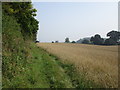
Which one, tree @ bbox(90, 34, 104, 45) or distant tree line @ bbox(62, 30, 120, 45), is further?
tree @ bbox(90, 34, 104, 45)

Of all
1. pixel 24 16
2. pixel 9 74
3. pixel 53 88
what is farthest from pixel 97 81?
pixel 24 16

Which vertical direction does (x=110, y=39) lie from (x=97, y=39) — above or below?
below

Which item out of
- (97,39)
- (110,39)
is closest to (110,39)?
(110,39)

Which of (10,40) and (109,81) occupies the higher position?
(10,40)

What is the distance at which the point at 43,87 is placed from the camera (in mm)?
6277

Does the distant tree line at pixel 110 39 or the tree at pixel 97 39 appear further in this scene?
the tree at pixel 97 39

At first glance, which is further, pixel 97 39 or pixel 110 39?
pixel 97 39

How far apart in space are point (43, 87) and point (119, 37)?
322ft

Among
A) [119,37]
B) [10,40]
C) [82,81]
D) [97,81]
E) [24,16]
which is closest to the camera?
[97,81]

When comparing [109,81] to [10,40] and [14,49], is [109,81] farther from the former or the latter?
[10,40]

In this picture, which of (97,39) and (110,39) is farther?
(97,39)

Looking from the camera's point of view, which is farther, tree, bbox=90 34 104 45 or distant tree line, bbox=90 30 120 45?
tree, bbox=90 34 104 45

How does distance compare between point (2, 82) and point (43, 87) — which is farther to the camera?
point (43, 87)

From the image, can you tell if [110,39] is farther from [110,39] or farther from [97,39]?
[97,39]
